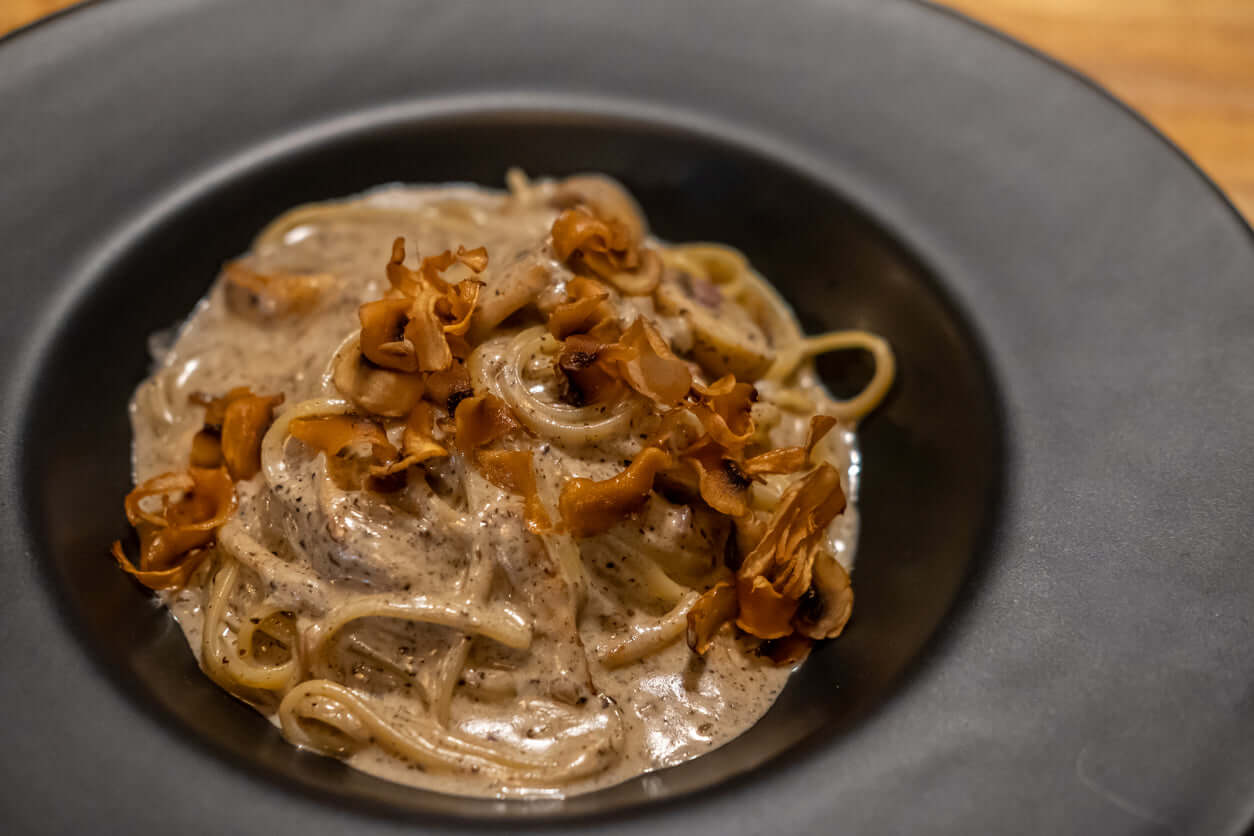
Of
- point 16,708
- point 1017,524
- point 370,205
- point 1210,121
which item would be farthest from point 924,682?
point 1210,121

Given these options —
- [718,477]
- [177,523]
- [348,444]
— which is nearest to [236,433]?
[177,523]

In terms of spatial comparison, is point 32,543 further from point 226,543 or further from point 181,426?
point 181,426

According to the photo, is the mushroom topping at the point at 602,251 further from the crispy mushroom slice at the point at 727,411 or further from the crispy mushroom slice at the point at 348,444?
the crispy mushroom slice at the point at 348,444

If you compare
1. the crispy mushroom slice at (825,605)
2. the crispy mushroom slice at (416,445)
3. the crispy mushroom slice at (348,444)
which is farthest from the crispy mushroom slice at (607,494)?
the crispy mushroom slice at (825,605)

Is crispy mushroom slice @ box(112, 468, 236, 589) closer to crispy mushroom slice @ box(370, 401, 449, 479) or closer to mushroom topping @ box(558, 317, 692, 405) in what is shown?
crispy mushroom slice @ box(370, 401, 449, 479)

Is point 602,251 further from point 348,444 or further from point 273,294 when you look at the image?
point 273,294

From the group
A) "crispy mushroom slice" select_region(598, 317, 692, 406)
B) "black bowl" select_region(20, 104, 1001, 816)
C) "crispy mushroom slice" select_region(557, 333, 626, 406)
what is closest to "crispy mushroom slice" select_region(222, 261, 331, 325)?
"black bowl" select_region(20, 104, 1001, 816)
